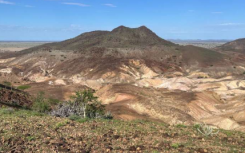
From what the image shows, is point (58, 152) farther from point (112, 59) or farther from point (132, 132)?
point (112, 59)

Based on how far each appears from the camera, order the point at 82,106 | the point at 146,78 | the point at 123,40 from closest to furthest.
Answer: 1. the point at 82,106
2. the point at 146,78
3. the point at 123,40

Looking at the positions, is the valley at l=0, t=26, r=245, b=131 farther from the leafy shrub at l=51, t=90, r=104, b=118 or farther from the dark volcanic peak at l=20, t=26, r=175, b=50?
the leafy shrub at l=51, t=90, r=104, b=118

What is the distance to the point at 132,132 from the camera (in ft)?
39.4

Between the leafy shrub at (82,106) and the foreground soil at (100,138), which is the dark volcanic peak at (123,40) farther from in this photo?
the foreground soil at (100,138)

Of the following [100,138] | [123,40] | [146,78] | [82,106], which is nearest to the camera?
[100,138]

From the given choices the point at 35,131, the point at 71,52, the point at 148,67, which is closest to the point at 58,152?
the point at 35,131

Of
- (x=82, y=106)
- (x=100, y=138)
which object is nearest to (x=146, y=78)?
(x=82, y=106)

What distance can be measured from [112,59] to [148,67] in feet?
40.2

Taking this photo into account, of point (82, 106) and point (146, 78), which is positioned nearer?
point (82, 106)

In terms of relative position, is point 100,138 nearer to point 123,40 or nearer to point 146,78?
point 146,78

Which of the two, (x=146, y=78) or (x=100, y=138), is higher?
(x=100, y=138)

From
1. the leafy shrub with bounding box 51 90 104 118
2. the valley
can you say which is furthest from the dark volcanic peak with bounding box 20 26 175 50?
the leafy shrub with bounding box 51 90 104 118

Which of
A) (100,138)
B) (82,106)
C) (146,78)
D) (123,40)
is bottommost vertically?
(146,78)

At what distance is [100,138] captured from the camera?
10789 millimetres
